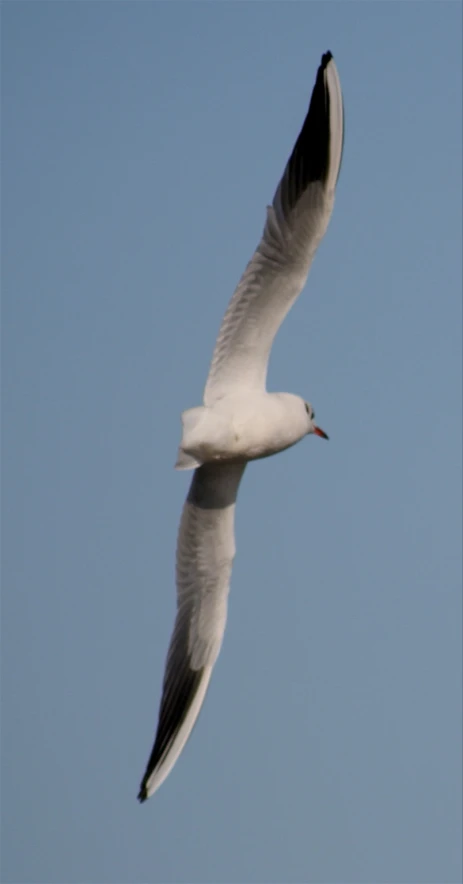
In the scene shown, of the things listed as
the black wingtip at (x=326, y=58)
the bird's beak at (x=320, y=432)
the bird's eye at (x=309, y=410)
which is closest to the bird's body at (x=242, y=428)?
the bird's eye at (x=309, y=410)

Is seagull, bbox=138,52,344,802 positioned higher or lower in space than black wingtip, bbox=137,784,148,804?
higher

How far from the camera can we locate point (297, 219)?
13.5 m

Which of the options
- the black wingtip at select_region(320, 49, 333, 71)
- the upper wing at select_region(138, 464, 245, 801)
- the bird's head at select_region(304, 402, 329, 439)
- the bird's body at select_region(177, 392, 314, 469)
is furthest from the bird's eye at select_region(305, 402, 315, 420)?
the black wingtip at select_region(320, 49, 333, 71)

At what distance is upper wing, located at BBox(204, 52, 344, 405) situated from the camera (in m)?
13.5

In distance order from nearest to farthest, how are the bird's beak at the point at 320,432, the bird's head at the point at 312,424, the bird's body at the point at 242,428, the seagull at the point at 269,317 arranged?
the bird's body at the point at 242,428, the seagull at the point at 269,317, the bird's head at the point at 312,424, the bird's beak at the point at 320,432

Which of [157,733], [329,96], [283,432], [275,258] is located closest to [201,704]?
[157,733]

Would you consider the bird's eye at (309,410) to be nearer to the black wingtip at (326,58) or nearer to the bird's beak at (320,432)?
the bird's beak at (320,432)

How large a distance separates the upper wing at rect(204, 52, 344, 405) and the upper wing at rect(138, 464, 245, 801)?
3.48 feet

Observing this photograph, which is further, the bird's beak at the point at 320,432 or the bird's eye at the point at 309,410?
the bird's beak at the point at 320,432

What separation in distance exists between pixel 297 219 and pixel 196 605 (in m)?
3.20

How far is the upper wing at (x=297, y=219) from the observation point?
13516 mm

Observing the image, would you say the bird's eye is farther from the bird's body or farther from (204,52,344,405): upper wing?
(204,52,344,405): upper wing

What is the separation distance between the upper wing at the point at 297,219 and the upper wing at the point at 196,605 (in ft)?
3.48

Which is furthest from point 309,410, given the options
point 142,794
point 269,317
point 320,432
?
point 142,794
